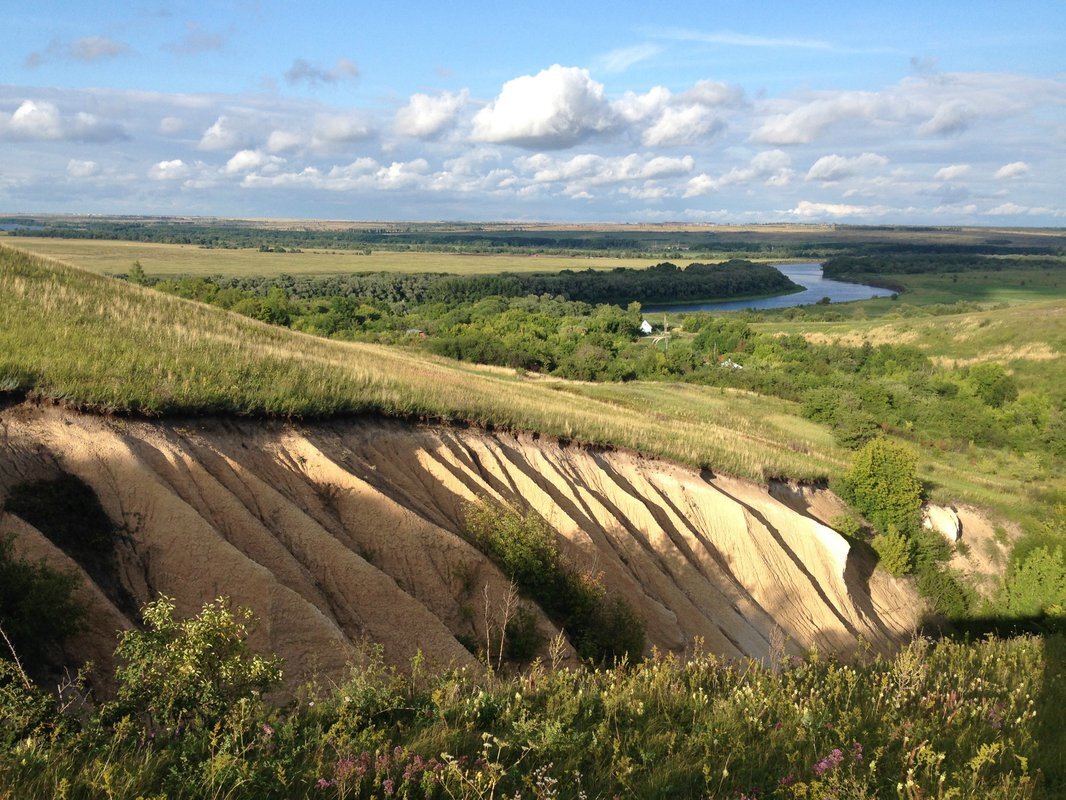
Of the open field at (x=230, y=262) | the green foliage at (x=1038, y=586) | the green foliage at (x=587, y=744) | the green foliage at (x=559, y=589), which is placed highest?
the open field at (x=230, y=262)

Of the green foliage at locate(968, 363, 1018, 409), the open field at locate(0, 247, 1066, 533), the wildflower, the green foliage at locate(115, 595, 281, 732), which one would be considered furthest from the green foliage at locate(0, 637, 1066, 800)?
the green foliage at locate(968, 363, 1018, 409)

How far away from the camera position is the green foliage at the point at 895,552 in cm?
2280

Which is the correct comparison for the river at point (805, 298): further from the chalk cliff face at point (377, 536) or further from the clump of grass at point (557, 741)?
the clump of grass at point (557, 741)

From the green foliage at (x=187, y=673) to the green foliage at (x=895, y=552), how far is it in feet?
71.0

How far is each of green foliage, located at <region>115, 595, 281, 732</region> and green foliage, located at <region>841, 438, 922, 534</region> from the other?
900 inches

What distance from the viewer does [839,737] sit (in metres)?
5.74

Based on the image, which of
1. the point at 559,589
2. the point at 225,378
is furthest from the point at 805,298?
the point at 225,378

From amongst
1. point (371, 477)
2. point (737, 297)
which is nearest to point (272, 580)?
point (371, 477)

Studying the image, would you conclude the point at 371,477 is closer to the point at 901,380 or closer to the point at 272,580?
the point at 272,580

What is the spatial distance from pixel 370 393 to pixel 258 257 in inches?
6420

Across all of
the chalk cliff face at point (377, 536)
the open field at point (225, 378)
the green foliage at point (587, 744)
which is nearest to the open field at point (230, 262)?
the open field at point (225, 378)

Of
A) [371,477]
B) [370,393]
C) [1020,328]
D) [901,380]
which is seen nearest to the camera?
[371,477]

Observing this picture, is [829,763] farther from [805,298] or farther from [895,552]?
[805,298]

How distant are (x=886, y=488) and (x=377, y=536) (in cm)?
1914
